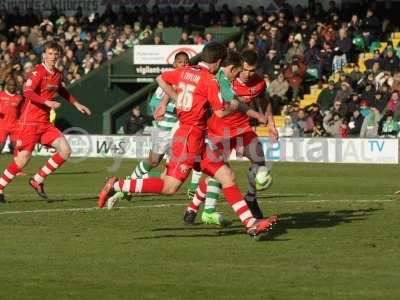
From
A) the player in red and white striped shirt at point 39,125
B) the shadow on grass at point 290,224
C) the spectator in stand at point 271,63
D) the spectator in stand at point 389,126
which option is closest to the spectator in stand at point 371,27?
the spectator in stand at point 271,63

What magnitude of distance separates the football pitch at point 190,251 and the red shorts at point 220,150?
2.79 feet

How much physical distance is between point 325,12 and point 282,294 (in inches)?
1213

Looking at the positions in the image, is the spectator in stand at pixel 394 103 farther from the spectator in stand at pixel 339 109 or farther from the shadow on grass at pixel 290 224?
the shadow on grass at pixel 290 224

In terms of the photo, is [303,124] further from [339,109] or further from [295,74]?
[295,74]

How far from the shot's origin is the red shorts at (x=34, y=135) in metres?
19.1

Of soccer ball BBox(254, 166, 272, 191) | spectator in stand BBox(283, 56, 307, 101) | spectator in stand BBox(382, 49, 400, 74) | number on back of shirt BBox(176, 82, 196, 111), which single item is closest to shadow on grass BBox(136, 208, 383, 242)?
soccer ball BBox(254, 166, 272, 191)

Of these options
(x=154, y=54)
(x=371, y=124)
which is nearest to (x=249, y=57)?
(x=371, y=124)

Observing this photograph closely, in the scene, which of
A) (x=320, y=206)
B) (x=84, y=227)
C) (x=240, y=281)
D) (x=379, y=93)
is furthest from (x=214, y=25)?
(x=240, y=281)

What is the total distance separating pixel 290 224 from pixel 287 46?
23760 mm

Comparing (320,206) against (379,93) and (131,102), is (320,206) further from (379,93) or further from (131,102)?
(131,102)

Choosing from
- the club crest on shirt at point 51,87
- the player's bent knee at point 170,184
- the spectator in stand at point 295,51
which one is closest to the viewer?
the player's bent knee at point 170,184

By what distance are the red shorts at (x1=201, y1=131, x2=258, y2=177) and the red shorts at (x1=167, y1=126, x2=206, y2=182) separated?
126mm

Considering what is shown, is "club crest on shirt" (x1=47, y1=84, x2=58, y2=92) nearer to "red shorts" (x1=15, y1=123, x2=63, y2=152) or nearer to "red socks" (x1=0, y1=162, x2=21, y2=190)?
"red shorts" (x1=15, y1=123, x2=63, y2=152)

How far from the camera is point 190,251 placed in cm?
1283
